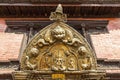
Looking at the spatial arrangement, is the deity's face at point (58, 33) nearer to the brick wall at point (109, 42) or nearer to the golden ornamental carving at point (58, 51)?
the golden ornamental carving at point (58, 51)

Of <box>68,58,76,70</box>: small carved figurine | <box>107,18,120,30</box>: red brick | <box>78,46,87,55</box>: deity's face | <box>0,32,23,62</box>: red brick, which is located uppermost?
<box>107,18,120,30</box>: red brick

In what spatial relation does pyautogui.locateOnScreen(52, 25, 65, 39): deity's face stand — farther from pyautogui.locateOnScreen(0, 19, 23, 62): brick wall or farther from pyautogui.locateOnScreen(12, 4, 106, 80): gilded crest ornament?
pyautogui.locateOnScreen(0, 19, 23, 62): brick wall

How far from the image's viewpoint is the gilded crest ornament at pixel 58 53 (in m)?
5.75

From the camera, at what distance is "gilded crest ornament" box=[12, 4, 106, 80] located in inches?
227

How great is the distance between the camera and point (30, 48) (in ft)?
19.3

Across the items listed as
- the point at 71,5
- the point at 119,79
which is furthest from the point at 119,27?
the point at 119,79

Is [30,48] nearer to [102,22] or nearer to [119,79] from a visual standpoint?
[119,79]

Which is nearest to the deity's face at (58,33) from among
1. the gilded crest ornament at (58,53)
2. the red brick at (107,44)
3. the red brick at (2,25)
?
the gilded crest ornament at (58,53)

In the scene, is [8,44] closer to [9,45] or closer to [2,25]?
[9,45]

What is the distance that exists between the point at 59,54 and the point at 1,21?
4.45 meters

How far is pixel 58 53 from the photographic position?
590 centimetres

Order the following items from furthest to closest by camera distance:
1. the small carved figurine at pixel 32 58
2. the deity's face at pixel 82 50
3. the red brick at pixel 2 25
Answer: the red brick at pixel 2 25 → the deity's face at pixel 82 50 → the small carved figurine at pixel 32 58

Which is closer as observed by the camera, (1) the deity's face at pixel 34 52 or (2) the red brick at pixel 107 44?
(1) the deity's face at pixel 34 52

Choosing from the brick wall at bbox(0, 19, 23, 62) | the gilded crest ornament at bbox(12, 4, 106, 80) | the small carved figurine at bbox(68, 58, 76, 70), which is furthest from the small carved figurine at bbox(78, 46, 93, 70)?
the brick wall at bbox(0, 19, 23, 62)
